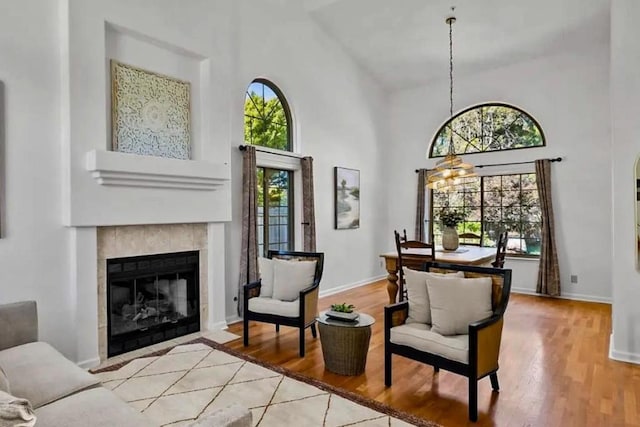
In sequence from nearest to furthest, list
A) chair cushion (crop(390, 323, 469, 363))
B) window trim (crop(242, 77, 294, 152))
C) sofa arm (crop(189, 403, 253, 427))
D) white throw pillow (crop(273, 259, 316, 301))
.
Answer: sofa arm (crop(189, 403, 253, 427))
chair cushion (crop(390, 323, 469, 363))
white throw pillow (crop(273, 259, 316, 301))
window trim (crop(242, 77, 294, 152))

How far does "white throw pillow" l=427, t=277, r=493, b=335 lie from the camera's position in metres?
2.80

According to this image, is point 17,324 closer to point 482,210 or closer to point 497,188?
point 482,210

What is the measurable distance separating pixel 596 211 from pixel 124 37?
6.61 m

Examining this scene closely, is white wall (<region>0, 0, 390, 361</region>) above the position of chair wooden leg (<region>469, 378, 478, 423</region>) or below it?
above

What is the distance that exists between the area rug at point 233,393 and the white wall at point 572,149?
4788mm

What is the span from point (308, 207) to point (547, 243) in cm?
378

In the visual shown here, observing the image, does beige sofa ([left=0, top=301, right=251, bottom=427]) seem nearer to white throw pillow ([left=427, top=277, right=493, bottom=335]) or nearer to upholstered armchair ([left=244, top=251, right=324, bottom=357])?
upholstered armchair ([left=244, top=251, right=324, bottom=357])

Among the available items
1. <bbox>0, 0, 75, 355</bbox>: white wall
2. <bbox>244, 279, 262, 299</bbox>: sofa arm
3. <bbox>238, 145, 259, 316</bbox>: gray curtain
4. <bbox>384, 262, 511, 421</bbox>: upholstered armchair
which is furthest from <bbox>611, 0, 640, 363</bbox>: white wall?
<bbox>0, 0, 75, 355</bbox>: white wall

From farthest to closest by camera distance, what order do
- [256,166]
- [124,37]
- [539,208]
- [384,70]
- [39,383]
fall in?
[384,70] < [539,208] < [256,166] < [124,37] < [39,383]

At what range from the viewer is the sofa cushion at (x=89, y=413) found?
68.6 inches

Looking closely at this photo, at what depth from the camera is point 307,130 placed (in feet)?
19.5

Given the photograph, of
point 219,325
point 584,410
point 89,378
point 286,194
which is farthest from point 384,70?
point 89,378

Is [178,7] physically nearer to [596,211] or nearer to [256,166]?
[256,166]

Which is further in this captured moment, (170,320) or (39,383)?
(170,320)
